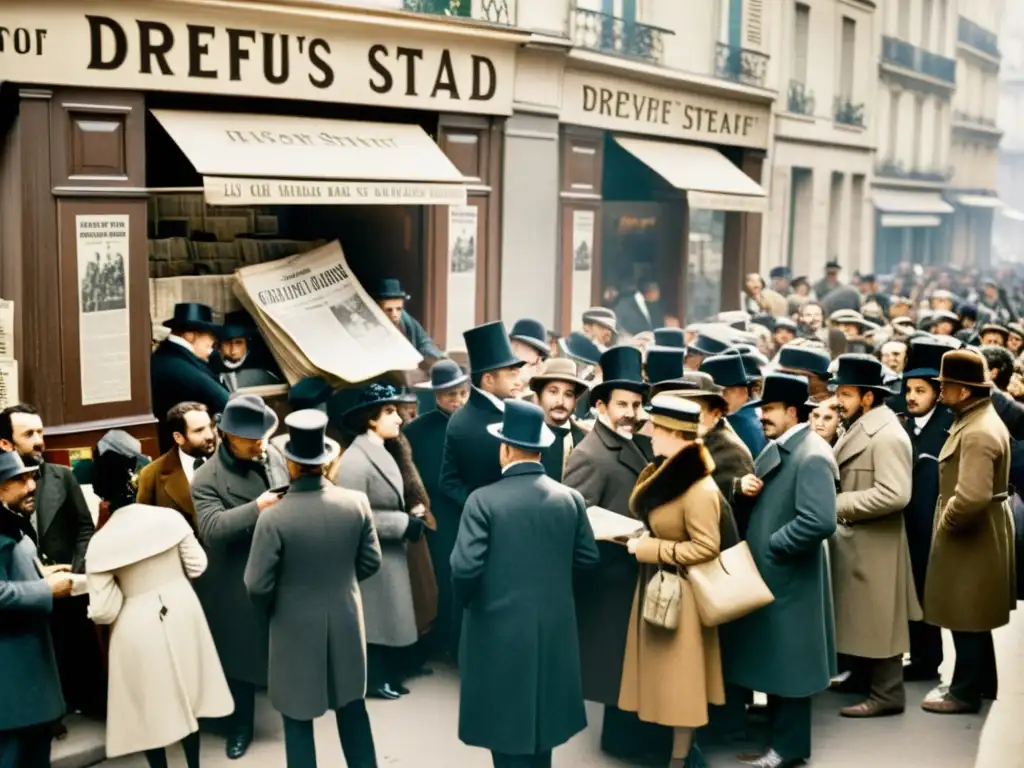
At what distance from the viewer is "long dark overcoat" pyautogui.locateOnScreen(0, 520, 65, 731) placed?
5.56m

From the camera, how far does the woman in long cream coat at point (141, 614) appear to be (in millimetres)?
5855

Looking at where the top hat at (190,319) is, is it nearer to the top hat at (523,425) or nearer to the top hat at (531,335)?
the top hat at (531,335)

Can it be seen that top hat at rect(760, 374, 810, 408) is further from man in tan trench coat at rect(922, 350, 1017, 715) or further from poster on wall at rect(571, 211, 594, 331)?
poster on wall at rect(571, 211, 594, 331)

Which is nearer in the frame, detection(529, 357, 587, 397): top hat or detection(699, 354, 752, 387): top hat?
detection(529, 357, 587, 397): top hat

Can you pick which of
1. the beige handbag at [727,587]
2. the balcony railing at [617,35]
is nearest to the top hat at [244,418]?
the beige handbag at [727,587]

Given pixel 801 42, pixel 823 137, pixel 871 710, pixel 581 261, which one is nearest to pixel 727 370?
pixel 871 710

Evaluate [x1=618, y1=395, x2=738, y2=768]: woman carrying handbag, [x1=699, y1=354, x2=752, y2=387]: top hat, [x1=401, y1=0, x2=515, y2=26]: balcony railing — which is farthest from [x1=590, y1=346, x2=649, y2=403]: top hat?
[x1=401, y1=0, x2=515, y2=26]: balcony railing

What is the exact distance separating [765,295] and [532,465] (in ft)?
Answer: 37.7

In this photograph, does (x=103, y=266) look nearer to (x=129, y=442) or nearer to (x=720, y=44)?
(x=129, y=442)

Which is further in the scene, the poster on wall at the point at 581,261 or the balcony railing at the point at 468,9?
the poster on wall at the point at 581,261

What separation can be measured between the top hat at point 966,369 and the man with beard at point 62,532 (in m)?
4.57

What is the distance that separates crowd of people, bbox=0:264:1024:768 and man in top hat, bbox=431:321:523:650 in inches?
0.7

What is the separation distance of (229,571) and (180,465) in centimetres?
57

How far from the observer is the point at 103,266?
9680 mm
